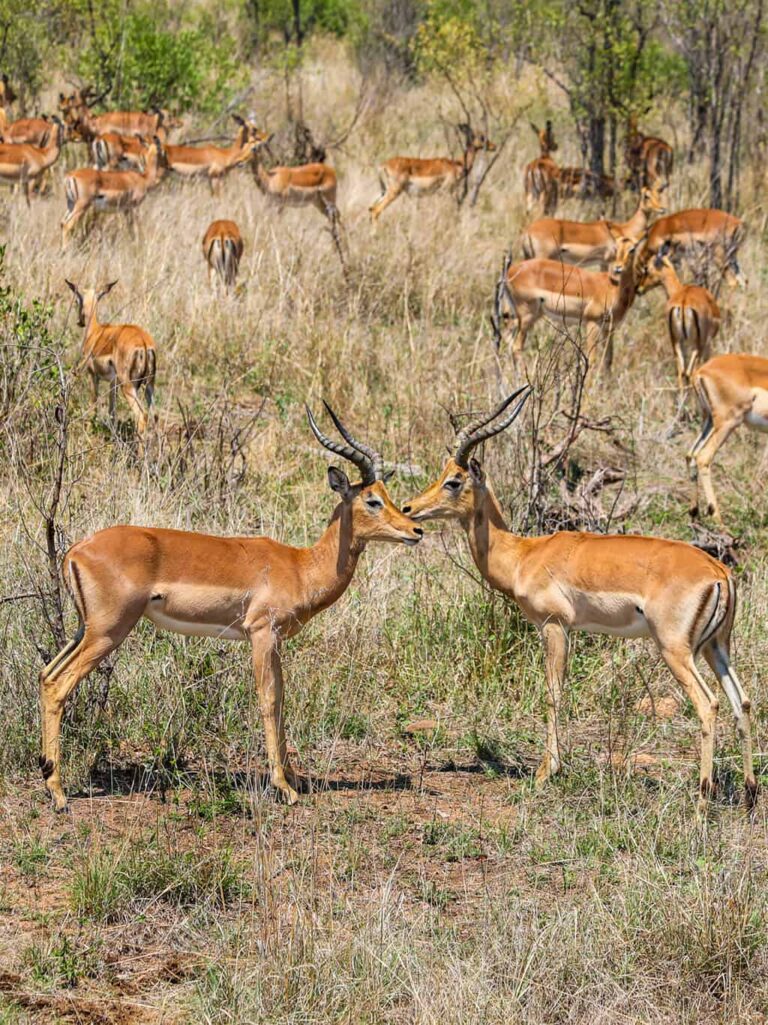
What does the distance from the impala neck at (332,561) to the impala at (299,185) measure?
30.1ft

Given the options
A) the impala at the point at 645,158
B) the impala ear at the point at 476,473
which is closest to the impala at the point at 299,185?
the impala at the point at 645,158

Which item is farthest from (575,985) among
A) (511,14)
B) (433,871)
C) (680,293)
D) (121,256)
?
(511,14)

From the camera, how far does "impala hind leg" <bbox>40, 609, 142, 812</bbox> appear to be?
4.72 metres

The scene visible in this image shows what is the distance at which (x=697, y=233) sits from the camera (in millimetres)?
12453

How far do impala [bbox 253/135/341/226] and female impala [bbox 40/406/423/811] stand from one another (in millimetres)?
9216

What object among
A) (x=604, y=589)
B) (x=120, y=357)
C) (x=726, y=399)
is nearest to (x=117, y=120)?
(x=120, y=357)

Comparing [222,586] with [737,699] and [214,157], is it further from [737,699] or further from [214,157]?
[214,157]

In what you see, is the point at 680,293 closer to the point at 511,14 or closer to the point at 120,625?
the point at 120,625

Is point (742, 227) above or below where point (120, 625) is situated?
below

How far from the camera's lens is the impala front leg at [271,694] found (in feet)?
16.2

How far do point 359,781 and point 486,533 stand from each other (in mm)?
1022

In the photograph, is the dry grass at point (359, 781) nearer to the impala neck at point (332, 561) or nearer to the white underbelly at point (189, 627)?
the white underbelly at point (189, 627)

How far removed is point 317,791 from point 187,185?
1088 cm

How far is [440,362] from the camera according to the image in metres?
9.35
